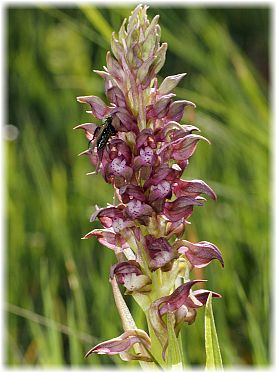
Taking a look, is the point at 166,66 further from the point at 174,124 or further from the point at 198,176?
A: the point at 174,124

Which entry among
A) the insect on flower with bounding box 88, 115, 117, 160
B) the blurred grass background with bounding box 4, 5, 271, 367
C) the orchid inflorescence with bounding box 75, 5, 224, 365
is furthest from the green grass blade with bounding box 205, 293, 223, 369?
the blurred grass background with bounding box 4, 5, 271, 367

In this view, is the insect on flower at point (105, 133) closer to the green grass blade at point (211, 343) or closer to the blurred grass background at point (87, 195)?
the green grass blade at point (211, 343)

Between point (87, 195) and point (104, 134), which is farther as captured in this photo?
point (87, 195)

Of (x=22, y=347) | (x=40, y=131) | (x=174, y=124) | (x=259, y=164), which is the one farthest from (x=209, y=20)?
(x=174, y=124)

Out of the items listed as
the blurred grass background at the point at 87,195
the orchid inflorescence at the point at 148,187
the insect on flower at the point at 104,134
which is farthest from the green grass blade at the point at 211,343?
the blurred grass background at the point at 87,195

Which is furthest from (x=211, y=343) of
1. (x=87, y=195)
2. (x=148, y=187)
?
(x=87, y=195)

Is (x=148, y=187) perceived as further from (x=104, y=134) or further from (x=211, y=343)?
(x=211, y=343)

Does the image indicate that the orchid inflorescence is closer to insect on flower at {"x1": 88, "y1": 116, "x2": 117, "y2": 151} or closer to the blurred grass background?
insect on flower at {"x1": 88, "y1": 116, "x2": 117, "y2": 151}
